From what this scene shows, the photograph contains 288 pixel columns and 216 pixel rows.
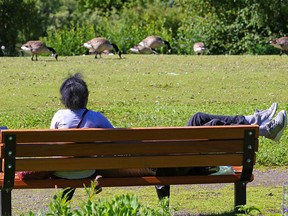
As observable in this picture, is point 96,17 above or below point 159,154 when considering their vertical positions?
above

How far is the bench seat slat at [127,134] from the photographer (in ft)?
22.2

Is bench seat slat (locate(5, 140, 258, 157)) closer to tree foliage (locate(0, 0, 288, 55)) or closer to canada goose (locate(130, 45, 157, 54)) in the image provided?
canada goose (locate(130, 45, 157, 54))

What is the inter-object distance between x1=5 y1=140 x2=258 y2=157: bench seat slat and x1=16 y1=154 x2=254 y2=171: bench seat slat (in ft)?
0.17

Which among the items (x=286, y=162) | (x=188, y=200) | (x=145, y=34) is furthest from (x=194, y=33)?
(x=188, y=200)

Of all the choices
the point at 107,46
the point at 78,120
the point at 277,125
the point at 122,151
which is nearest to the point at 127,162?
the point at 122,151

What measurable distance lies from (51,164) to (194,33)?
29.9 metres

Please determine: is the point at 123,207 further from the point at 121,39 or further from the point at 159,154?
the point at 121,39

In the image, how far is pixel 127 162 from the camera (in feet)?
23.1

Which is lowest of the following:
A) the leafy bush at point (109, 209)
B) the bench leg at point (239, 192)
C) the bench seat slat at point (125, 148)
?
the leafy bush at point (109, 209)

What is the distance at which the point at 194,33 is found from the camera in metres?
36.5

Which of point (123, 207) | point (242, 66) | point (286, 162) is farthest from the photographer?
point (242, 66)

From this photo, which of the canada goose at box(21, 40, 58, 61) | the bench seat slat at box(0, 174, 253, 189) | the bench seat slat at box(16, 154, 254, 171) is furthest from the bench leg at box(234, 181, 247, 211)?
the canada goose at box(21, 40, 58, 61)

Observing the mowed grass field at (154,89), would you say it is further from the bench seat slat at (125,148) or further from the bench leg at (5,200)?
the bench leg at (5,200)

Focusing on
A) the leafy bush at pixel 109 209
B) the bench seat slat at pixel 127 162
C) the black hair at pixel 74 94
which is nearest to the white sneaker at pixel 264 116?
the bench seat slat at pixel 127 162
